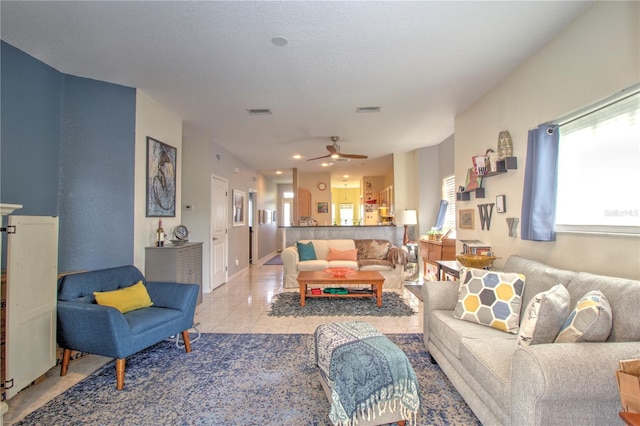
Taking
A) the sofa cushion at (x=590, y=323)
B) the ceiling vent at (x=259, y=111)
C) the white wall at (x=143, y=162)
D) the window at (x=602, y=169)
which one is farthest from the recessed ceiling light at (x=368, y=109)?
the sofa cushion at (x=590, y=323)

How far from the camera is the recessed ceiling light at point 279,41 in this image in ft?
8.09

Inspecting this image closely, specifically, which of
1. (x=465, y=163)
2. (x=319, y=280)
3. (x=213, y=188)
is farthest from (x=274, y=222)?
(x=465, y=163)

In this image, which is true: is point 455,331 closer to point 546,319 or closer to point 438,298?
point 438,298

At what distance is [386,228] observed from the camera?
20.6 feet

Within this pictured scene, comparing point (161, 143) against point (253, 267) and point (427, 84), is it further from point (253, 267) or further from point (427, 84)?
point (253, 267)

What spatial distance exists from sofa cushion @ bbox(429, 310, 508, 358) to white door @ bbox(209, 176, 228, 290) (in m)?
4.13

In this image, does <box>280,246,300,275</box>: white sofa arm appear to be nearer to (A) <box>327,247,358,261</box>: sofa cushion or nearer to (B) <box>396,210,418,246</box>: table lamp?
(A) <box>327,247,358,261</box>: sofa cushion

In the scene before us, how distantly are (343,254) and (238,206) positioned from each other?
113 inches

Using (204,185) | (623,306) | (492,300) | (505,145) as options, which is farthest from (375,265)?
(623,306)

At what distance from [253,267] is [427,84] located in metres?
6.27

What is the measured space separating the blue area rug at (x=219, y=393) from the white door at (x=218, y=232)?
260 centimetres

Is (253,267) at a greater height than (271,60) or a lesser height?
lesser

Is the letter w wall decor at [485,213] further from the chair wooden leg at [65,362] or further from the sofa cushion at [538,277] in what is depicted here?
the chair wooden leg at [65,362]

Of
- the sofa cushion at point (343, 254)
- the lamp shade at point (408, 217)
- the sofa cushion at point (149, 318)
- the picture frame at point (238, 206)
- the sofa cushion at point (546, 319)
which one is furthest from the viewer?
the picture frame at point (238, 206)
